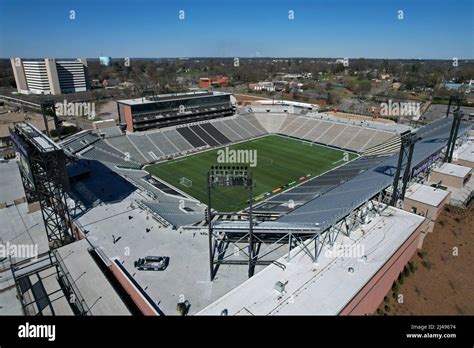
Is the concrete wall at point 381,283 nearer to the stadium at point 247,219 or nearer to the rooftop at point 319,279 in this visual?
the stadium at point 247,219

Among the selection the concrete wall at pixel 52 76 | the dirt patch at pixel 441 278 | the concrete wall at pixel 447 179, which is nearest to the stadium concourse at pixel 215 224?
the concrete wall at pixel 447 179

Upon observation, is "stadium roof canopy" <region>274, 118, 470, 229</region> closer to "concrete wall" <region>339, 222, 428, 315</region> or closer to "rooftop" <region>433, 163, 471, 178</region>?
"rooftop" <region>433, 163, 471, 178</region>

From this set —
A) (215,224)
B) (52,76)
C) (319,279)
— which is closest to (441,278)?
(319,279)

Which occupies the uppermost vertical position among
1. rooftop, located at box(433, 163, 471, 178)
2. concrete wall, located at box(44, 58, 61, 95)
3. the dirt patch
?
concrete wall, located at box(44, 58, 61, 95)

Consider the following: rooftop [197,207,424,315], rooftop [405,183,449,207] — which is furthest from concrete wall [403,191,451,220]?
rooftop [197,207,424,315]
